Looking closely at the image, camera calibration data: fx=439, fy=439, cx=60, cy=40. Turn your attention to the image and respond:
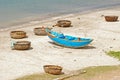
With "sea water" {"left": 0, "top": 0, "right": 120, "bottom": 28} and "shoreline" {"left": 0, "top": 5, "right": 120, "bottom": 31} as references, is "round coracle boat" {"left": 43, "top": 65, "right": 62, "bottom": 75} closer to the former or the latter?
"shoreline" {"left": 0, "top": 5, "right": 120, "bottom": 31}

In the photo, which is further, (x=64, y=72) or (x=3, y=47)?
(x=3, y=47)

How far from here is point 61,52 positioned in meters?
23.1

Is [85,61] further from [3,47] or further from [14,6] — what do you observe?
[14,6]

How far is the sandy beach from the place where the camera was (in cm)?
2004

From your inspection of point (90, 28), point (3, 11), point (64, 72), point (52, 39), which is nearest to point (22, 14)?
point (3, 11)

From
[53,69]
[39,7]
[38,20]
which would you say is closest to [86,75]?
[53,69]

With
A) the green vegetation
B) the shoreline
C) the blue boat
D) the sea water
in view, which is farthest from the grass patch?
the sea water

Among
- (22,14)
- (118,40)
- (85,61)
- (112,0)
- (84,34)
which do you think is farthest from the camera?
(112,0)

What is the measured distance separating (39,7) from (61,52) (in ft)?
61.0

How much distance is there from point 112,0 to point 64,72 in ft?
104

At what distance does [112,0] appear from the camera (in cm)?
5006

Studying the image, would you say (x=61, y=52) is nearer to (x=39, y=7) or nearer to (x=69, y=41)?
(x=69, y=41)

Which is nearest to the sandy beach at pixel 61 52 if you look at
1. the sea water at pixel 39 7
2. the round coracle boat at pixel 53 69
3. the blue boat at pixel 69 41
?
the blue boat at pixel 69 41

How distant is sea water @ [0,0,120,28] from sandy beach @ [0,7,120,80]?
12.6 ft
